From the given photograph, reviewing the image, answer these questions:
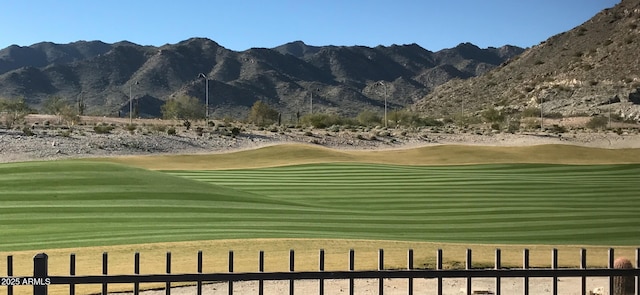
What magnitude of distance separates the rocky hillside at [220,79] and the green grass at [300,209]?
104 m

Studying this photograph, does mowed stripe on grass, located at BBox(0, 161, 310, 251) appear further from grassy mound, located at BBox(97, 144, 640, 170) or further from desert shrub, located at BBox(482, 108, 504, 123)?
desert shrub, located at BBox(482, 108, 504, 123)

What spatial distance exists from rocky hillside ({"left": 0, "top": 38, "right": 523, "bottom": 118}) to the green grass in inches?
4110

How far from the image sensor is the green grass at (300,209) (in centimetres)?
1648

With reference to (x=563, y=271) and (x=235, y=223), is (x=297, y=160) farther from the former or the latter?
(x=563, y=271)

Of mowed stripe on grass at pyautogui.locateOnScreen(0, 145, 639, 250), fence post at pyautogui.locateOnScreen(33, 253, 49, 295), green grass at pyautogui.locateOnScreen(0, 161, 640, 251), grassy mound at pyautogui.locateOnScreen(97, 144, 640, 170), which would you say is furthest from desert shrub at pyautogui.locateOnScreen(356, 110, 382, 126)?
fence post at pyautogui.locateOnScreen(33, 253, 49, 295)

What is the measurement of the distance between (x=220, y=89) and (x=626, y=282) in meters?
138

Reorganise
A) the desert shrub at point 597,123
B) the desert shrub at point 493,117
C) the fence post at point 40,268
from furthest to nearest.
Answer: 1. the desert shrub at point 493,117
2. the desert shrub at point 597,123
3. the fence post at point 40,268

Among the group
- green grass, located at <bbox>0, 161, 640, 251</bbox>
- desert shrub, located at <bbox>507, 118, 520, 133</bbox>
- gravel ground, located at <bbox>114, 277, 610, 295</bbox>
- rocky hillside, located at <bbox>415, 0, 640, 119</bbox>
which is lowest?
gravel ground, located at <bbox>114, 277, 610, 295</bbox>

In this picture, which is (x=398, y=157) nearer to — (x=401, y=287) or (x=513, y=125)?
(x=513, y=125)

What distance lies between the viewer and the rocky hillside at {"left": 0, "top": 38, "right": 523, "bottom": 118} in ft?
461

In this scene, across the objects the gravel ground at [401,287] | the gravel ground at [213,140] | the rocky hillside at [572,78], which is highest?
the rocky hillside at [572,78]

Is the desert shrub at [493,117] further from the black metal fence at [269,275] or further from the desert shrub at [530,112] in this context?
the black metal fence at [269,275]

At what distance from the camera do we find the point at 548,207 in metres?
21.7

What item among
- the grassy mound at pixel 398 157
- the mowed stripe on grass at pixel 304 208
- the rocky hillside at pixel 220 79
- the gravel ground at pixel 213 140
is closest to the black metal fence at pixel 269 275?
the mowed stripe on grass at pixel 304 208
